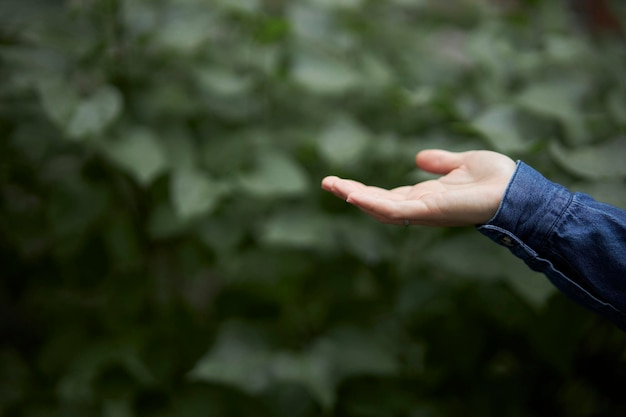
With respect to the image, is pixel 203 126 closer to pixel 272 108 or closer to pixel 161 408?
pixel 272 108

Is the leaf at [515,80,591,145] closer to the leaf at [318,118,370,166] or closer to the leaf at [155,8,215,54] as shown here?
the leaf at [318,118,370,166]

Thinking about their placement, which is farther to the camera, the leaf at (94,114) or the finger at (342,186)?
the leaf at (94,114)

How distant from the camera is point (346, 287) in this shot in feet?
4.06

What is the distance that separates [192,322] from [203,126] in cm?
48

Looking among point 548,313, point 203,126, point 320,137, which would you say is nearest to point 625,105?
point 548,313

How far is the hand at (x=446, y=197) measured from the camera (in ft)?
2.11

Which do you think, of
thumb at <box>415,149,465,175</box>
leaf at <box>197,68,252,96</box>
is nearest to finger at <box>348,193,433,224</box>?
thumb at <box>415,149,465,175</box>

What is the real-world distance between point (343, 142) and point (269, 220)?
0.23 meters

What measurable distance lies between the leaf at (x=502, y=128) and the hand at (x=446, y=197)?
0.60 feet

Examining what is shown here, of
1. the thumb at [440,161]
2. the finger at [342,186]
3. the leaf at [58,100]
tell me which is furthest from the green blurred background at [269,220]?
the finger at [342,186]

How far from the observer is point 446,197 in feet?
2.12

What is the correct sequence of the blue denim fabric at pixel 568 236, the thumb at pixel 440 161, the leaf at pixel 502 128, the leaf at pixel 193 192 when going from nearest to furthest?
the blue denim fabric at pixel 568 236, the thumb at pixel 440 161, the leaf at pixel 502 128, the leaf at pixel 193 192

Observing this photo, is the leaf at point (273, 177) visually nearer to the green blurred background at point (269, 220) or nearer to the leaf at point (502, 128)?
the green blurred background at point (269, 220)

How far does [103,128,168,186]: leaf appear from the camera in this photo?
100 centimetres
